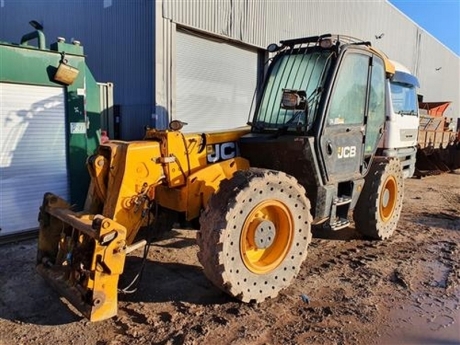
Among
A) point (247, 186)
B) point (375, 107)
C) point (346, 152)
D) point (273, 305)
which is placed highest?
point (375, 107)

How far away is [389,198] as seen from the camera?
20.7 feet

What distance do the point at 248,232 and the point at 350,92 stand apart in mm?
2226

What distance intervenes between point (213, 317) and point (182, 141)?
1.74 meters

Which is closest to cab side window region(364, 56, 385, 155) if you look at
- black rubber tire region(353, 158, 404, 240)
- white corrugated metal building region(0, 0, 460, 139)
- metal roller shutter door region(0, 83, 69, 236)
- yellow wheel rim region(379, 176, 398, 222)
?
black rubber tire region(353, 158, 404, 240)

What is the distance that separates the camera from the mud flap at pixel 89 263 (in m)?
3.26

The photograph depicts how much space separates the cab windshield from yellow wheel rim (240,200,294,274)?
1.07 metres

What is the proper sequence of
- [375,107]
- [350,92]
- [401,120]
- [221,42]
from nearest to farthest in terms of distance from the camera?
[350,92] < [375,107] < [401,120] < [221,42]

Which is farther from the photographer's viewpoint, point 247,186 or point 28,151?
point 28,151

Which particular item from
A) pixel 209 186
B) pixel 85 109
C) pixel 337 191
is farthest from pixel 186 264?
pixel 85 109

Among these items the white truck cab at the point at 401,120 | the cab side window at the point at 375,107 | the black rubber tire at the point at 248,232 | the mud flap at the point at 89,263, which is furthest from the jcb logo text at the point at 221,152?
the white truck cab at the point at 401,120

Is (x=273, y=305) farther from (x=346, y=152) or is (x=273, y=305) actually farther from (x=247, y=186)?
(x=346, y=152)

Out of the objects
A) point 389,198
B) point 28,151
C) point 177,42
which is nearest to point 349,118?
point 389,198

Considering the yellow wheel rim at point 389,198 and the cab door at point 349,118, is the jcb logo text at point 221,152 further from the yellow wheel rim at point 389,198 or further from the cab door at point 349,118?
the yellow wheel rim at point 389,198

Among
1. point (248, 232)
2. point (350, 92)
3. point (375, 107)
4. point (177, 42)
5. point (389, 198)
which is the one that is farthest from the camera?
point (177, 42)
